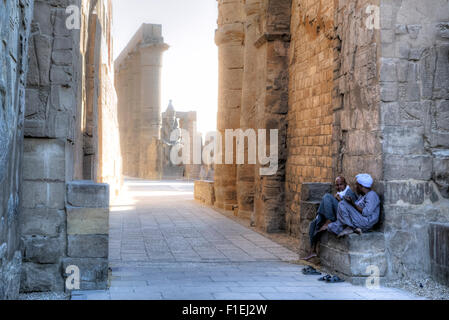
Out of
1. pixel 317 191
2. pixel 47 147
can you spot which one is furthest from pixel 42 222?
pixel 317 191

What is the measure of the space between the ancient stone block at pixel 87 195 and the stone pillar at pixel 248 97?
22.7ft

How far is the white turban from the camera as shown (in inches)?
214

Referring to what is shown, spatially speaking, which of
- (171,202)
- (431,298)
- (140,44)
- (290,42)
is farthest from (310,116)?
(140,44)

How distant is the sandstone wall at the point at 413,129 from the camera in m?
5.34

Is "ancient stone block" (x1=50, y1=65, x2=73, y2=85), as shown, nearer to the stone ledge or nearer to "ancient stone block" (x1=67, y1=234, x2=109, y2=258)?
"ancient stone block" (x1=67, y1=234, x2=109, y2=258)

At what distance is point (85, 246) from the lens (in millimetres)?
4852

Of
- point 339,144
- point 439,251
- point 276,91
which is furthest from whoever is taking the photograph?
point 276,91

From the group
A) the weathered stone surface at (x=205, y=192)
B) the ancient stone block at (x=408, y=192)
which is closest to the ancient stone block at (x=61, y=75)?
the ancient stone block at (x=408, y=192)

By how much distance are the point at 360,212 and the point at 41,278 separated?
132 inches

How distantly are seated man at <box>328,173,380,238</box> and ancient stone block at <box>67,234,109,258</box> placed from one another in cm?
252

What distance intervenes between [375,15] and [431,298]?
9.83 feet

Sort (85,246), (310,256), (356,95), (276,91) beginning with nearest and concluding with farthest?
(85,246) → (356,95) → (310,256) → (276,91)

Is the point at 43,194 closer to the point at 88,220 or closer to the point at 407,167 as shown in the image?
the point at 88,220

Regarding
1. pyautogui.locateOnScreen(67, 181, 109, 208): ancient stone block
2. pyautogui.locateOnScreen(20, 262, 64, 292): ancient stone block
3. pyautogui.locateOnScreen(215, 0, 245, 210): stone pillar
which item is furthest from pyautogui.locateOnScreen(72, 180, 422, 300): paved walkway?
pyautogui.locateOnScreen(215, 0, 245, 210): stone pillar
